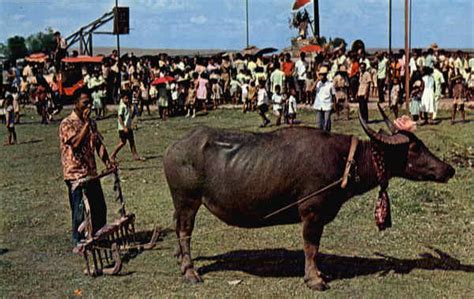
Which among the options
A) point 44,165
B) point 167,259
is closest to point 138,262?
point 167,259

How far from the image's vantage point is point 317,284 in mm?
7199

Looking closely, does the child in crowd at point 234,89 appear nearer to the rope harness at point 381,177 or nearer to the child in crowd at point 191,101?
the child in crowd at point 191,101

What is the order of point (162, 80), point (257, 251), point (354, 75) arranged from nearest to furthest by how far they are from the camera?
point (257, 251) < point (354, 75) < point (162, 80)

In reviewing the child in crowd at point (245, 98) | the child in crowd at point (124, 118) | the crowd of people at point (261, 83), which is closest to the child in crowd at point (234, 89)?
the crowd of people at point (261, 83)

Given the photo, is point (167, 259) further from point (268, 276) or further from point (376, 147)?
point (376, 147)

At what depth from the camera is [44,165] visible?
15.9 meters

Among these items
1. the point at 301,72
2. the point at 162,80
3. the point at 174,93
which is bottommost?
the point at 174,93

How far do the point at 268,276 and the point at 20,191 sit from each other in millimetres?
6601

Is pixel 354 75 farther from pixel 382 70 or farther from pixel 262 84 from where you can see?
pixel 262 84

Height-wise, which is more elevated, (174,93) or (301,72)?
(301,72)

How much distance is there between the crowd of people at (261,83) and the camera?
20484 mm

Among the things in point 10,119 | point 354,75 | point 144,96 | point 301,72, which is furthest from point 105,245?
point 144,96

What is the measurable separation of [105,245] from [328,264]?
2503 mm

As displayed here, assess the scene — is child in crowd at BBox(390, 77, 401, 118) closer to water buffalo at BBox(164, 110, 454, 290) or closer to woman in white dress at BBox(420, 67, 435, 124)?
woman in white dress at BBox(420, 67, 435, 124)
